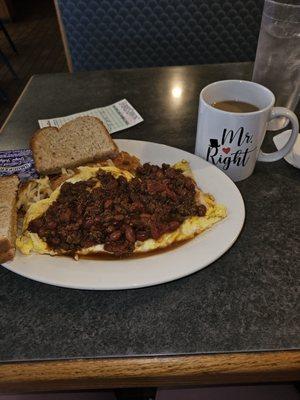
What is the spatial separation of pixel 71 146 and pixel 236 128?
1.65ft

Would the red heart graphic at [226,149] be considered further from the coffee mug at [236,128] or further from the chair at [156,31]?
the chair at [156,31]

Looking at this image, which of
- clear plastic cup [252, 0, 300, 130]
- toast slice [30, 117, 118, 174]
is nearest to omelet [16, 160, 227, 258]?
toast slice [30, 117, 118, 174]

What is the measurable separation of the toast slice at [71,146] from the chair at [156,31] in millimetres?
916

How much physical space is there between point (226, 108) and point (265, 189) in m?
0.24

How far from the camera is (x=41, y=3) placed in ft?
19.6

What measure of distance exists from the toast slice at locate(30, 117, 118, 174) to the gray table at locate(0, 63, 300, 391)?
0.37 meters

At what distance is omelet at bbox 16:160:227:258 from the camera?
74 cm

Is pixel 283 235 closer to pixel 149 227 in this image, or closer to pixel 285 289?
pixel 285 289

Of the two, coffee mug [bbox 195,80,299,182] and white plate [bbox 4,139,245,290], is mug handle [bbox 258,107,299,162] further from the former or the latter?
white plate [bbox 4,139,245,290]

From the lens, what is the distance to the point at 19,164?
98cm

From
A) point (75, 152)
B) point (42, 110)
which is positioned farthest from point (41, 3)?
point (75, 152)

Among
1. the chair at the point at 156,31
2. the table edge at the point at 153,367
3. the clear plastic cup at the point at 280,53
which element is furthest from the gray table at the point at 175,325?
the chair at the point at 156,31

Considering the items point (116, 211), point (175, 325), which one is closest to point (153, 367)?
point (175, 325)

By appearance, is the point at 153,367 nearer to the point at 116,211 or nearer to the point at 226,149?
the point at 116,211
